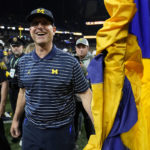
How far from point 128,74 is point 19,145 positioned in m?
3.37

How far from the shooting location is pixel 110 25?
4.55 ft

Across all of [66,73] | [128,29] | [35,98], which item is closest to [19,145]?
[35,98]

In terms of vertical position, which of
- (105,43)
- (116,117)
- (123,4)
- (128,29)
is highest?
(123,4)

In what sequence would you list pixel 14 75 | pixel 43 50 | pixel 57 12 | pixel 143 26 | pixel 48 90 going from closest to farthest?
1. pixel 143 26
2. pixel 48 90
3. pixel 43 50
4. pixel 14 75
5. pixel 57 12

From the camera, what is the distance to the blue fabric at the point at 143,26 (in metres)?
1.57

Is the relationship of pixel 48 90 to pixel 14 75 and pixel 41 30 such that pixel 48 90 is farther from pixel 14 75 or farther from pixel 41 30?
pixel 14 75

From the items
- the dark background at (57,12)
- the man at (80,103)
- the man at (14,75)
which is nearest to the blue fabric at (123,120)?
the man at (80,103)

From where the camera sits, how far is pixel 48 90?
6.91ft

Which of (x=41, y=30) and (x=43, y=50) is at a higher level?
(x=41, y=30)

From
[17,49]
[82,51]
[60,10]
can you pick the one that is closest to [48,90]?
[82,51]

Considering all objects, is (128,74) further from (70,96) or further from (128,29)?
(70,96)

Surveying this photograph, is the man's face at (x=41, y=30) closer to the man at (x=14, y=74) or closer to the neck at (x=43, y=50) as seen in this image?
the neck at (x=43, y=50)

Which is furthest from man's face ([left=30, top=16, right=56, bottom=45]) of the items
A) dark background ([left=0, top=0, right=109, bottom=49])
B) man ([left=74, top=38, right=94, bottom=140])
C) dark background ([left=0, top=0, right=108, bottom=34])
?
dark background ([left=0, top=0, right=108, bottom=34])

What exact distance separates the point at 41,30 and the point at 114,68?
1.10m
